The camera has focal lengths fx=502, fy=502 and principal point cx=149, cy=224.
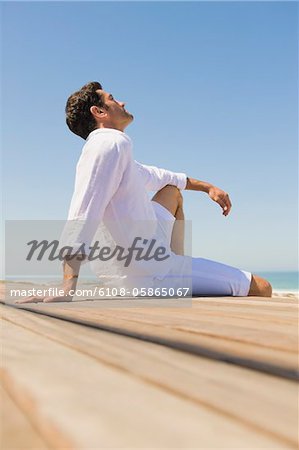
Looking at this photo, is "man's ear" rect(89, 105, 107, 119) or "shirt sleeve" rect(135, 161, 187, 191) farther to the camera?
"shirt sleeve" rect(135, 161, 187, 191)

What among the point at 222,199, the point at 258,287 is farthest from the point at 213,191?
the point at 258,287

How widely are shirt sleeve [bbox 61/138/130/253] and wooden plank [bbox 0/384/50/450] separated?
4.32ft

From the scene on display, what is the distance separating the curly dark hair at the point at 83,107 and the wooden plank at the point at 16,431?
2.01 meters

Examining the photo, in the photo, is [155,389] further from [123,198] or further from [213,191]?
[213,191]

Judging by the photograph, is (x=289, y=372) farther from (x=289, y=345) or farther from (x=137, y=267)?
(x=137, y=267)

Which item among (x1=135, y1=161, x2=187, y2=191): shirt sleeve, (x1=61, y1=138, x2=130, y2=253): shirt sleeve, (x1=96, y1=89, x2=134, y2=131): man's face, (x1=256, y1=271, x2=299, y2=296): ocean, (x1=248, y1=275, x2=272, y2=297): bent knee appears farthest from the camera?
(x1=256, y1=271, x2=299, y2=296): ocean

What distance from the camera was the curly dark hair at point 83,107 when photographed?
2.31 metres

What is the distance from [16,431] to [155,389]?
0.12 meters

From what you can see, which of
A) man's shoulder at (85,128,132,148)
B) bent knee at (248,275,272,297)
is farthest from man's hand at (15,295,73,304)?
bent knee at (248,275,272,297)

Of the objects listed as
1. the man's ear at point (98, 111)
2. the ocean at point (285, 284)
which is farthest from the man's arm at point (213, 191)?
the ocean at point (285, 284)

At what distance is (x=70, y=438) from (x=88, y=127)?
213cm

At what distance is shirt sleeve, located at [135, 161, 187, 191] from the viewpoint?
94.7 inches

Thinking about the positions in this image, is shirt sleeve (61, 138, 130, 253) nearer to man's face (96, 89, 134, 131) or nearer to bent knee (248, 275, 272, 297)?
man's face (96, 89, 134, 131)

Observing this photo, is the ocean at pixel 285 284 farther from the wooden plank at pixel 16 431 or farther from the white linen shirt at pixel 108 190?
the wooden plank at pixel 16 431
